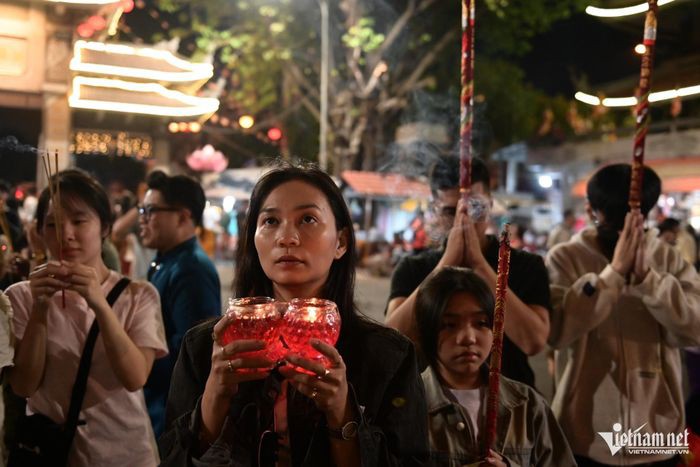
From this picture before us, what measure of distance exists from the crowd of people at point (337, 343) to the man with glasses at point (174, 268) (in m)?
0.01

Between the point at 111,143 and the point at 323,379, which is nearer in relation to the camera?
the point at 323,379

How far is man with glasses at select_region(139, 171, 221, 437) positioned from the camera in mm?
3377

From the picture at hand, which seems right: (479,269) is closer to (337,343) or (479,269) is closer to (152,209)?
(337,343)

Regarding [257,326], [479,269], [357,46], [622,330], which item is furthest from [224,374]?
[357,46]

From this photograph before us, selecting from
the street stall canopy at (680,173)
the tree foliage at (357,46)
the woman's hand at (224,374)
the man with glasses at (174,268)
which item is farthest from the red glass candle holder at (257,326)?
→ the street stall canopy at (680,173)

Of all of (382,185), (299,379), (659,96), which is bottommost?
(299,379)

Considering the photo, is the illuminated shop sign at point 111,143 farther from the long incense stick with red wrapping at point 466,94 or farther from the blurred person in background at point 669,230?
the long incense stick with red wrapping at point 466,94

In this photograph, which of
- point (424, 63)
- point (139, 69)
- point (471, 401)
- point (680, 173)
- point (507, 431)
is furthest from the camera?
point (424, 63)

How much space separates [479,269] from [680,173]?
19777 millimetres

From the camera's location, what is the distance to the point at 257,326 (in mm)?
1639

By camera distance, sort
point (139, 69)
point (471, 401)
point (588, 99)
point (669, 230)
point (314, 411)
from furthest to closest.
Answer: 1. point (669, 230)
2. point (139, 69)
3. point (588, 99)
4. point (471, 401)
5. point (314, 411)

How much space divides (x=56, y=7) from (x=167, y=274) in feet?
18.3

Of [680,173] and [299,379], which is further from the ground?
[680,173]

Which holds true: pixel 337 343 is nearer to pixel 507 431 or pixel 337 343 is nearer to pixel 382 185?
pixel 507 431
